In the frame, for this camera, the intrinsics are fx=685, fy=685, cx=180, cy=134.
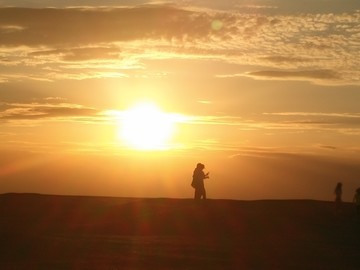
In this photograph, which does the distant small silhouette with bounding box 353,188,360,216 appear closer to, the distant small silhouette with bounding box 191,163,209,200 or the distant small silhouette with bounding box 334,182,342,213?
the distant small silhouette with bounding box 334,182,342,213

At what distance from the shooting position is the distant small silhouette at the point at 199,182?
32.7m

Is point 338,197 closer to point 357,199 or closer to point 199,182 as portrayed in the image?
point 357,199

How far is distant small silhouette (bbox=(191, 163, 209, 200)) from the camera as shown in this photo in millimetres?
32719

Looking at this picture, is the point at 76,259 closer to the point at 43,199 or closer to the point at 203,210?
the point at 203,210

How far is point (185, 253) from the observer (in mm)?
20516

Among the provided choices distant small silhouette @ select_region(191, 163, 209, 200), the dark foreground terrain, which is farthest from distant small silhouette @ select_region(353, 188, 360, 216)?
distant small silhouette @ select_region(191, 163, 209, 200)

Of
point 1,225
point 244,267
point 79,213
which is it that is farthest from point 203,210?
point 244,267

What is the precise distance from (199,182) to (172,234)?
23.3 ft

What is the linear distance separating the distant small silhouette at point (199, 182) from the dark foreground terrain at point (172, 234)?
32.0 inches

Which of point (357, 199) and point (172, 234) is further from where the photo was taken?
point (357, 199)

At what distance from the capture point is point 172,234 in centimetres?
2627

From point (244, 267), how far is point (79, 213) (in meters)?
13.5

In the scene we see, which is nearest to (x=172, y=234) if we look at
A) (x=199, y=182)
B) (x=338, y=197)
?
(x=199, y=182)

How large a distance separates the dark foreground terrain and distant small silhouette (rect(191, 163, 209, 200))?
2.67 feet
